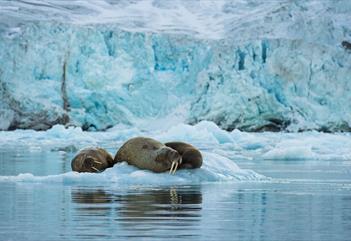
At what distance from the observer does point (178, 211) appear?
19.5 feet

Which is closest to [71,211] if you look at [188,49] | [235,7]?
[188,49]

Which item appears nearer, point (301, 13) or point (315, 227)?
point (315, 227)

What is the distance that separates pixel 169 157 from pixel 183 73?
1911cm

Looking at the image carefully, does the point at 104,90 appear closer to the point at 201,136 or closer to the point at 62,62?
the point at 62,62

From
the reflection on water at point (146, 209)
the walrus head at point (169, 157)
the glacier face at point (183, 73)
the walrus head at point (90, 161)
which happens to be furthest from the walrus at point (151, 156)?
the glacier face at point (183, 73)

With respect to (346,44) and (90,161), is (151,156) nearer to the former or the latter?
(90,161)

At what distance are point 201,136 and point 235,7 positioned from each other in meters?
12.1

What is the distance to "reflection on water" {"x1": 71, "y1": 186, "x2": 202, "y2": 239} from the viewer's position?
15.7 feet

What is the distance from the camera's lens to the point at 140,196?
7.27 metres

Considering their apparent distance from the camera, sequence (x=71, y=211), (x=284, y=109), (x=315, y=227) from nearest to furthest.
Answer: (x=315, y=227) < (x=71, y=211) < (x=284, y=109)

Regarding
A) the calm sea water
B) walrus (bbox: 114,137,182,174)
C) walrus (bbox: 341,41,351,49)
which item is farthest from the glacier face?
the calm sea water

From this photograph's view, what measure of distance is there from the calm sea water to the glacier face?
1710 cm

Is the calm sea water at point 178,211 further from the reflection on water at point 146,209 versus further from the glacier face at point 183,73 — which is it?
the glacier face at point 183,73

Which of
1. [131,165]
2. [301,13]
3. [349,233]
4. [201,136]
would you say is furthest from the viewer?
[301,13]
